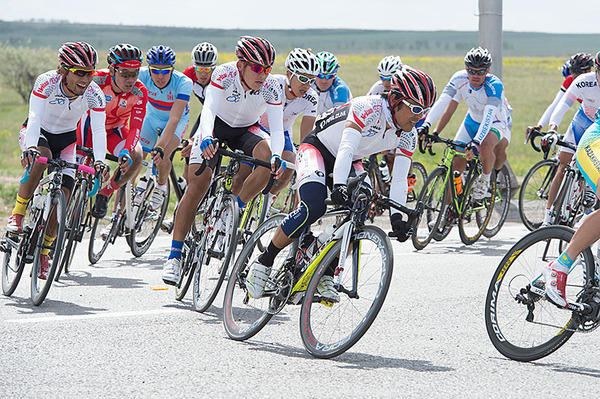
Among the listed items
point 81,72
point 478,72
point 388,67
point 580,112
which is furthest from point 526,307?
point 388,67

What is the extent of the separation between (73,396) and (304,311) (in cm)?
157

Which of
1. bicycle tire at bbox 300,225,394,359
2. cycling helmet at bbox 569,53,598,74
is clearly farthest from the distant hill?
bicycle tire at bbox 300,225,394,359

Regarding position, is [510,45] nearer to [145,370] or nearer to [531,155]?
[531,155]

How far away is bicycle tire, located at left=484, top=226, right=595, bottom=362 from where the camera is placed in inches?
210

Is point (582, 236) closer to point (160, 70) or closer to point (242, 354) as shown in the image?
point (242, 354)

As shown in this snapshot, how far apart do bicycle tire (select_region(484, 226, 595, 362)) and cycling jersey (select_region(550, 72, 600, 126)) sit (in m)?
4.63

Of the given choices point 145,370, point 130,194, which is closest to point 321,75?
point 130,194

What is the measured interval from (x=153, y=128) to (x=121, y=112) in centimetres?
116

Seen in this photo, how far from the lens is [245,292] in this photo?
20.5 ft

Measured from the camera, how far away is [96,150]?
303 inches

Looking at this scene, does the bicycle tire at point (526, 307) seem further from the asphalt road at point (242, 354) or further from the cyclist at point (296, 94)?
the cyclist at point (296, 94)

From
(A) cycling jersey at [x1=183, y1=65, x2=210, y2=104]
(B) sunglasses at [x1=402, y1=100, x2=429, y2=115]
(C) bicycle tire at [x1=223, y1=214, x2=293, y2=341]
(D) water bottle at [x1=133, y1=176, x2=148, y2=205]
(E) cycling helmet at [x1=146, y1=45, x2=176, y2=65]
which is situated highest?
(E) cycling helmet at [x1=146, y1=45, x2=176, y2=65]

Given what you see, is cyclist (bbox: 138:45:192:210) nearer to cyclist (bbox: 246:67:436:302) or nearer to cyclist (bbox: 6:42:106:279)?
cyclist (bbox: 6:42:106:279)

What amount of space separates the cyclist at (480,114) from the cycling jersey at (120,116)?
326 cm
